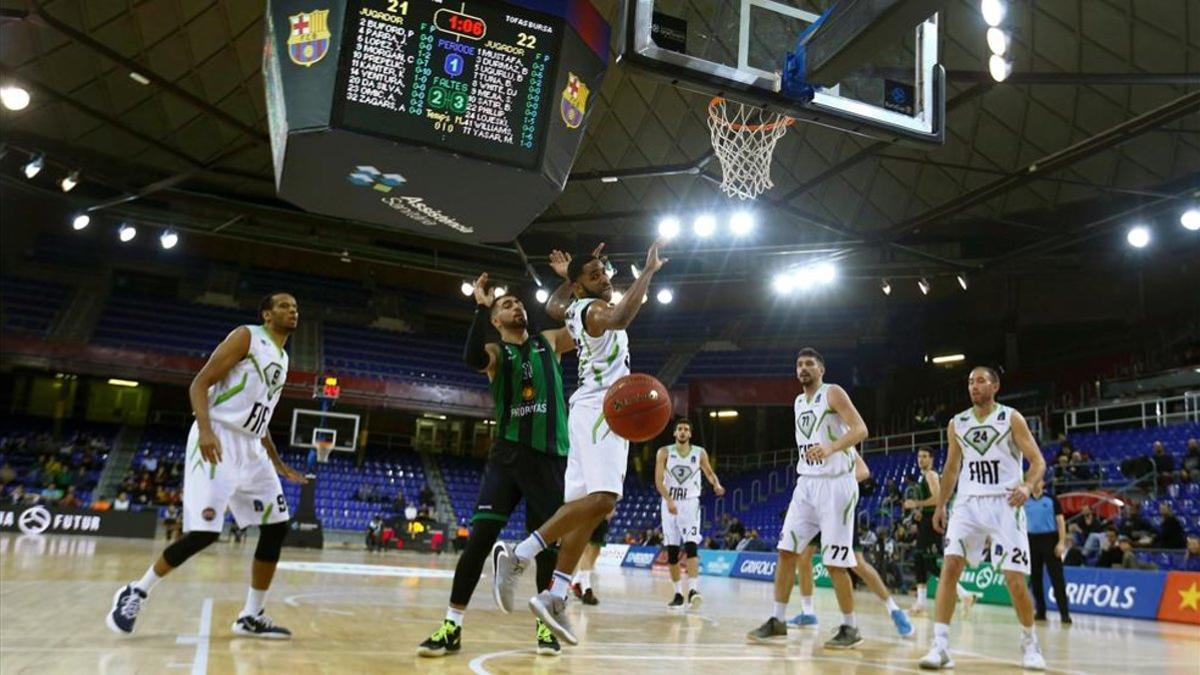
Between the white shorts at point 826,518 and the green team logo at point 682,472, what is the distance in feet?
12.0

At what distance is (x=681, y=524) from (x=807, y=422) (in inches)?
147

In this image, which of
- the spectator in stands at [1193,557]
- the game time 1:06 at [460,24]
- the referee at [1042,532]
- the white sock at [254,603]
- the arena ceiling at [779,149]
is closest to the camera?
the white sock at [254,603]

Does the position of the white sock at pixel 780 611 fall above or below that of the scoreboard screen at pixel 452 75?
below

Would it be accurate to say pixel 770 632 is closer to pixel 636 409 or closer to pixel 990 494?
pixel 990 494

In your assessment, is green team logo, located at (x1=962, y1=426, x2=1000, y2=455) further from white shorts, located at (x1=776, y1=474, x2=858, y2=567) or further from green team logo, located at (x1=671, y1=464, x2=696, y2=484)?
green team logo, located at (x1=671, y1=464, x2=696, y2=484)

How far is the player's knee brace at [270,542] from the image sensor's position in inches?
199

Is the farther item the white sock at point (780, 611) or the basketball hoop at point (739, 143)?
the basketball hoop at point (739, 143)

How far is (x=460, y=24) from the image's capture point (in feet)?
30.9

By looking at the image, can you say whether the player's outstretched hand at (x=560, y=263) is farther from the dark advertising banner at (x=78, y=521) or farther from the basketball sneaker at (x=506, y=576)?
the dark advertising banner at (x=78, y=521)

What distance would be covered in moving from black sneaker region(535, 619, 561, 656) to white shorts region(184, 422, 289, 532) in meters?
1.60

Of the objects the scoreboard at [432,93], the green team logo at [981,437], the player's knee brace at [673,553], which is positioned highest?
the scoreboard at [432,93]

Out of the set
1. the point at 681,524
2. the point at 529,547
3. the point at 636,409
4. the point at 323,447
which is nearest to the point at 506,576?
the point at 529,547

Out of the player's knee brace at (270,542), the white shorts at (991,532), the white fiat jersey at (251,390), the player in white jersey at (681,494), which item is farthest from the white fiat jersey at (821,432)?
the white fiat jersey at (251,390)

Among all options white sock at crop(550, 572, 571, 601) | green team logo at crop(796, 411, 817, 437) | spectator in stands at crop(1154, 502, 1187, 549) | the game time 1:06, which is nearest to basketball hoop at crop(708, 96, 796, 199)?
the game time 1:06
